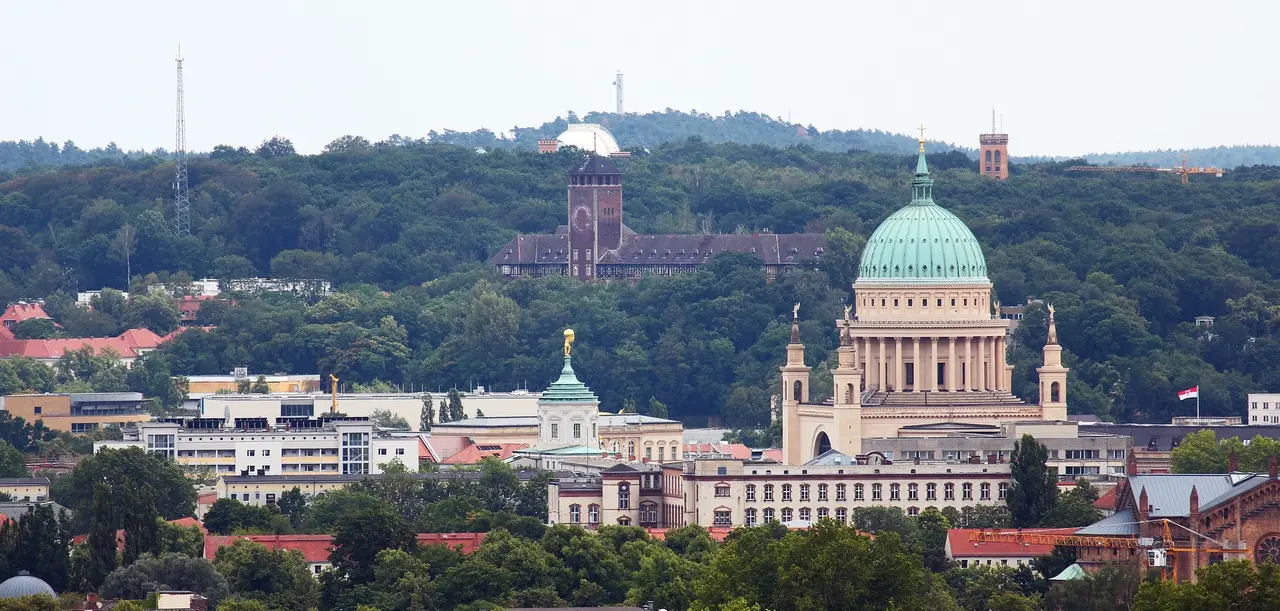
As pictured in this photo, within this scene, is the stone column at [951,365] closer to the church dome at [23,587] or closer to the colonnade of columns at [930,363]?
the colonnade of columns at [930,363]

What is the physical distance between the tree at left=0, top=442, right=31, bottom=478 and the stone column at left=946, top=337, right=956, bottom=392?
3805 centimetres

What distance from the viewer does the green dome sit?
608ft

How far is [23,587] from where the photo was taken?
13625 cm

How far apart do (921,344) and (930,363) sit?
86 cm

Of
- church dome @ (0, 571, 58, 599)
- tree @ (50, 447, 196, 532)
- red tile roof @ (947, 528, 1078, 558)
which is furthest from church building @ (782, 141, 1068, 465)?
church dome @ (0, 571, 58, 599)

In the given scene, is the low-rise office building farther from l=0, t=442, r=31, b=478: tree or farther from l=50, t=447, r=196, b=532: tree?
l=0, t=442, r=31, b=478: tree

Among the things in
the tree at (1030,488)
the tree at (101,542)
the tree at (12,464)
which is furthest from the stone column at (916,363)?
the tree at (101,542)

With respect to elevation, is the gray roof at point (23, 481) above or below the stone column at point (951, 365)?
below

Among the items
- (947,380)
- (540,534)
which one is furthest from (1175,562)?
(947,380)

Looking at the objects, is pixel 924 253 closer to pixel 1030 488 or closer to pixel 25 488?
pixel 1030 488

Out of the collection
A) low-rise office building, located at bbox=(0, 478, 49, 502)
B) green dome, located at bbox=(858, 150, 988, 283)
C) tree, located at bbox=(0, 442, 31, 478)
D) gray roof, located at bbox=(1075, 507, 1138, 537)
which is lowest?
gray roof, located at bbox=(1075, 507, 1138, 537)

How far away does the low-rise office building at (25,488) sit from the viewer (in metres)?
178

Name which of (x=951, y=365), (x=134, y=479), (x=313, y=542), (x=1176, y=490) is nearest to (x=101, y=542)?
(x=313, y=542)

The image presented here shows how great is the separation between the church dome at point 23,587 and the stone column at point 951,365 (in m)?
55.0
